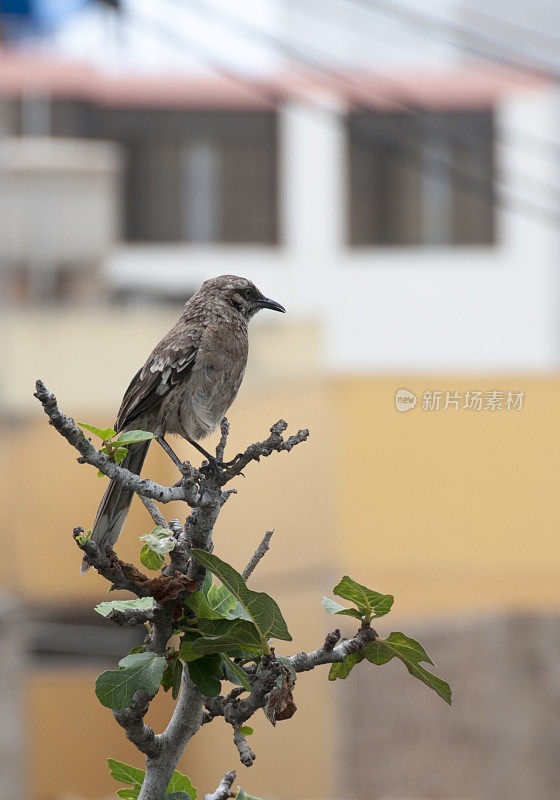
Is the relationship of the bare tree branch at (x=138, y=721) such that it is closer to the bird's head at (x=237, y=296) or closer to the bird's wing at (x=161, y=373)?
the bird's wing at (x=161, y=373)

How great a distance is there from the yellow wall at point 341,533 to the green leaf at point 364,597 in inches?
108

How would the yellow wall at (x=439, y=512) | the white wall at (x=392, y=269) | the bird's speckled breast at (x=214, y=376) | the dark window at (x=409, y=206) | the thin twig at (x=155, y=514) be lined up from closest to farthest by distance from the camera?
the thin twig at (x=155, y=514) < the bird's speckled breast at (x=214, y=376) < the yellow wall at (x=439, y=512) < the white wall at (x=392, y=269) < the dark window at (x=409, y=206)

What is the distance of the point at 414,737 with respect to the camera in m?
5.99

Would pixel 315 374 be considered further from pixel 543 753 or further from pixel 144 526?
pixel 543 753

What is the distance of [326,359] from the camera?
9438 millimetres

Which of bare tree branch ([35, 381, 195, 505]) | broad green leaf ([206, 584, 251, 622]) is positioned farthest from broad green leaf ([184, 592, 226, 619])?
bare tree branch ([35, 381, 195, 505])

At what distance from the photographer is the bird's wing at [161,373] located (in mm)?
1898

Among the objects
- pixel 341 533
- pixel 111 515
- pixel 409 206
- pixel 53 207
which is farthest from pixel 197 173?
pixel 111 515

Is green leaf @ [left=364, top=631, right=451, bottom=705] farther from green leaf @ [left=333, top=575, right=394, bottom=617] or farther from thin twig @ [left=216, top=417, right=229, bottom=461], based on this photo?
thin twig @ [left=216, top=417, right=229, bottom=461]

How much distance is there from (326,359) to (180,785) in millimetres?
7835

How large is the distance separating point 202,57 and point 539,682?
3.52 m

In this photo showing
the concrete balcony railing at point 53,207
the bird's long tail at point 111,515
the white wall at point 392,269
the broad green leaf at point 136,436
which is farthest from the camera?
the white wall at point 392,269

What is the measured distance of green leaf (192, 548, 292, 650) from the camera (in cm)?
140

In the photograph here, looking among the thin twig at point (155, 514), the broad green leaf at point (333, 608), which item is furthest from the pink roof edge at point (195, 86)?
the broad green leaf at point (333, 608)
